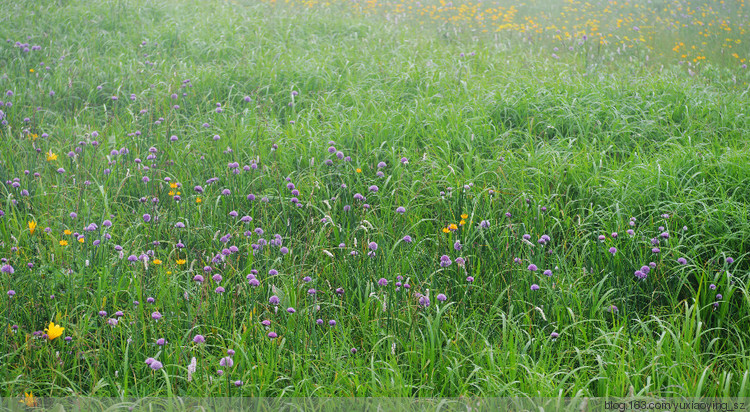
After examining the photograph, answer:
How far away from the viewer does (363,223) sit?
10.5 ft

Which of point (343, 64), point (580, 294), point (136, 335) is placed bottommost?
point (580, 294)

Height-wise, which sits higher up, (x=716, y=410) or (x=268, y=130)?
(x=268, y=130)

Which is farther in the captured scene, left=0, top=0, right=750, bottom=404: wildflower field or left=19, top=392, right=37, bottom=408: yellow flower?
left=0, top=0, right=750, bottom=404: wildflower field

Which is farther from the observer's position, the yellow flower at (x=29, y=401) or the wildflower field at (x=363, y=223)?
the wildflower field at (x=363, y=223)

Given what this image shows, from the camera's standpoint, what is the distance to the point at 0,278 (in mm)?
2482

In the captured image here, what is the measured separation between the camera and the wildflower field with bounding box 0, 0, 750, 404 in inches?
A: 85.1

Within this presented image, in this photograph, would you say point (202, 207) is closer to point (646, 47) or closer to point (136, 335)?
point (136, 335)

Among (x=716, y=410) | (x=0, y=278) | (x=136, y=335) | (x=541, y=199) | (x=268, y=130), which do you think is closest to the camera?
(x=716, y=410)

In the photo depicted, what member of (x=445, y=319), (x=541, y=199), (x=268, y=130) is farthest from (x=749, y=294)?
(x=268, y=130)

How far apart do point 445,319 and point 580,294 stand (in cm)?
72

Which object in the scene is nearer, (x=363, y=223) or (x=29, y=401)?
(x=29, y=401)

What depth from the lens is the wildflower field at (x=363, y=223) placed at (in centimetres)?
216

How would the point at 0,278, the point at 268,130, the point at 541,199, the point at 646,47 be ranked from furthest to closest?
the point at 646,47 < the point at 268,130 < the point at 541,199 < the point at 0,278

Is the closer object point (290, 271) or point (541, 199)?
point (290, 271)
